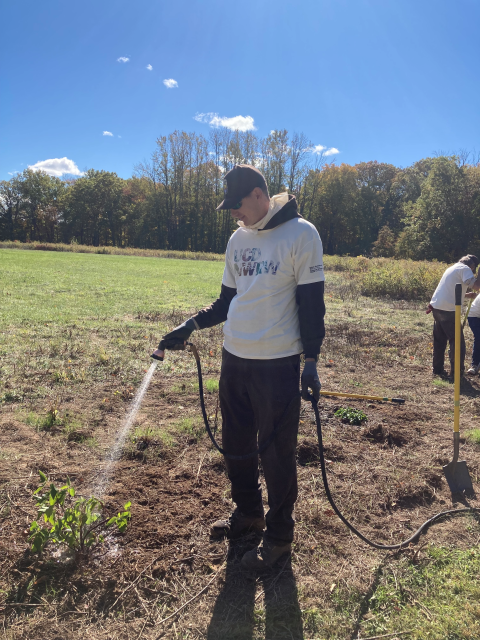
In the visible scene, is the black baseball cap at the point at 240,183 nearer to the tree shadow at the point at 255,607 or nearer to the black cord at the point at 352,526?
the black cord at the point at 352,526

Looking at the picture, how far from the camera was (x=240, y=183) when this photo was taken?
7.72 ft

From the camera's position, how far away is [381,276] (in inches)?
669

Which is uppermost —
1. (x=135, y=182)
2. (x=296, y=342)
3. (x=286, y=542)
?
(x=135, y=182)

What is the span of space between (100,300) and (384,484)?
35.3 ft

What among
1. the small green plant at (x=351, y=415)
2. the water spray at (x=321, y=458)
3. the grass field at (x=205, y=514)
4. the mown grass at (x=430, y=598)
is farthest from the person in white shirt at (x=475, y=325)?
the mown grass at (x=430, y=598)

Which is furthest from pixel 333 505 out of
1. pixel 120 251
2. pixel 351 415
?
pixel 120 251

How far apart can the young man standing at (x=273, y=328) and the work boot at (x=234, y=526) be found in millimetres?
243

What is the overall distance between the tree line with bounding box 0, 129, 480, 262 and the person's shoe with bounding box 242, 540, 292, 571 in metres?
40.8

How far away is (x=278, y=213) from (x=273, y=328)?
Result: 65 centimetres

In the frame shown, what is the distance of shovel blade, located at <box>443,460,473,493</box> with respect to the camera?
3.49 meters

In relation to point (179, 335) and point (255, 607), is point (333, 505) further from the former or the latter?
point (179, 335)

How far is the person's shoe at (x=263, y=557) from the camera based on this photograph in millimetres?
2521

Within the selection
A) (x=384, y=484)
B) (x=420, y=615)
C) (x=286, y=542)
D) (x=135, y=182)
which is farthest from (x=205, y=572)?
(x=135, y=182)

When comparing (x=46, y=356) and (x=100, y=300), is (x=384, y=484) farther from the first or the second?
(x=100, y=300)
